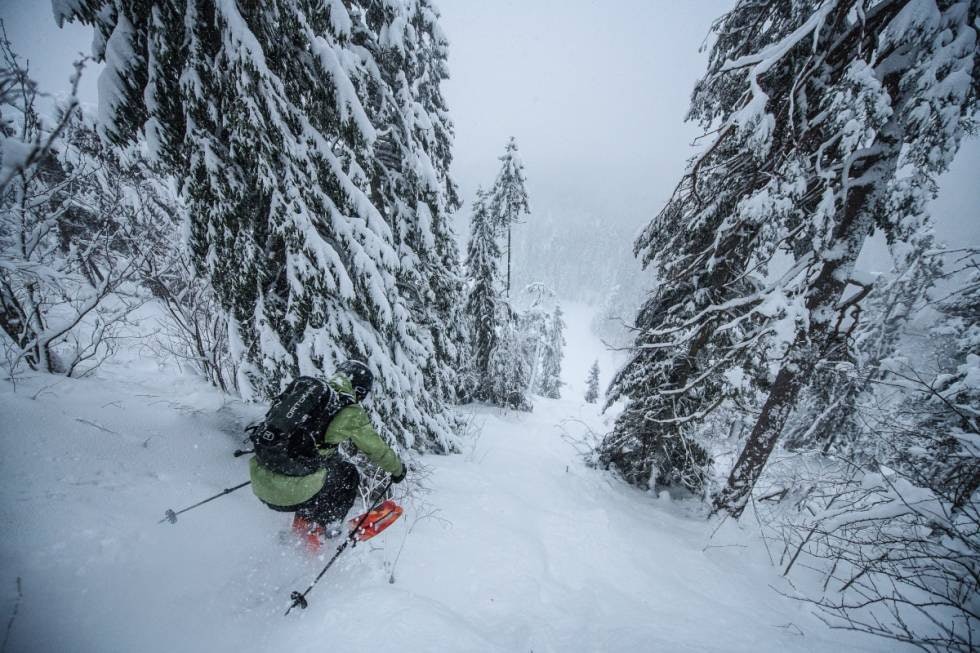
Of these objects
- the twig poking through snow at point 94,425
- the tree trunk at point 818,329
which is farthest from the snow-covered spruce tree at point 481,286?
the twig poking through snow at point 94,425

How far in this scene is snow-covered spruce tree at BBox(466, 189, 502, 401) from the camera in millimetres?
16586

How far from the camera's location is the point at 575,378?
2045 inches

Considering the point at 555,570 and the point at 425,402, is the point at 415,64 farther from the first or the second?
the point at 555,570

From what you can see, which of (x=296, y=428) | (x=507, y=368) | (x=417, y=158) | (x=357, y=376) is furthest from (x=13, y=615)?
(x=507, y=368)

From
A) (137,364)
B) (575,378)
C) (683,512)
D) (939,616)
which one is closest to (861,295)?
(939,616)

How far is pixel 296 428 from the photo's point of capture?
343 centimetres

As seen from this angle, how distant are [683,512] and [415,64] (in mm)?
11492

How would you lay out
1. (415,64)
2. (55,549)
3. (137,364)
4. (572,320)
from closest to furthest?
(55,549) < (415,64) < (137,364) < (572,320)

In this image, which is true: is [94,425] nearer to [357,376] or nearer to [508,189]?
[357,376]

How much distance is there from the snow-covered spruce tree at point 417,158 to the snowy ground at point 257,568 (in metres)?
4.39

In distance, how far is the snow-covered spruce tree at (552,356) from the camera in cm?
3369

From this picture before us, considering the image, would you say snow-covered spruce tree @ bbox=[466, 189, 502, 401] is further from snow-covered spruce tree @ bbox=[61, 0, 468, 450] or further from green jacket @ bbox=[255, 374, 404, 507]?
green jacket @ bbox=[255, 374, 404, 507]

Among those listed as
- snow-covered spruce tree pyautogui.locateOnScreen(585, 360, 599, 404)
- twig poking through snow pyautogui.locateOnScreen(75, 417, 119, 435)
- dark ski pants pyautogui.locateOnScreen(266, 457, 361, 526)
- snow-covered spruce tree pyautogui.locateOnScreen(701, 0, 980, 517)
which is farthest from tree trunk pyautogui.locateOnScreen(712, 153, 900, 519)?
snow-covered spruce tree pyautogui.locateOnScreen(585, 360, 599, 404)

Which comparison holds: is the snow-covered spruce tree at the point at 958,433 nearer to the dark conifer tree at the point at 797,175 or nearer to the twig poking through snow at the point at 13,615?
the dark conifer tree at the point at 797,175
